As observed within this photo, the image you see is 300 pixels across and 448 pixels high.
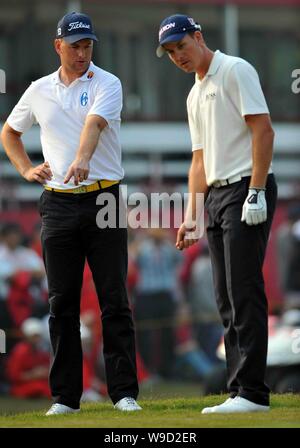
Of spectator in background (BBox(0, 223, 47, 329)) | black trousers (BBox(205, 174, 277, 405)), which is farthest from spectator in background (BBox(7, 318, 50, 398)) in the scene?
black trousers (BBox(205, 174, 277, 405))

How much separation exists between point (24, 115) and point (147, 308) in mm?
9030

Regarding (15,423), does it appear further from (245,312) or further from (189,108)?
(189,108)

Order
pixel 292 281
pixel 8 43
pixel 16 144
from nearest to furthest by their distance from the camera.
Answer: pixel 16 144 → pixel 292 281 → pixel 8 43

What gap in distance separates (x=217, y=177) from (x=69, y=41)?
128cm

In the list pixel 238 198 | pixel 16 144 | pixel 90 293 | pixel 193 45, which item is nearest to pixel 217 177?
pixel 238 198

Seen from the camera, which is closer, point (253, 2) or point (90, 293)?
point (90, 293)

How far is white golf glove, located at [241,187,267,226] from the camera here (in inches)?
301

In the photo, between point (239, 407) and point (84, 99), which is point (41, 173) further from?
point (239, 407)

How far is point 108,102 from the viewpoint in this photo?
812 cm

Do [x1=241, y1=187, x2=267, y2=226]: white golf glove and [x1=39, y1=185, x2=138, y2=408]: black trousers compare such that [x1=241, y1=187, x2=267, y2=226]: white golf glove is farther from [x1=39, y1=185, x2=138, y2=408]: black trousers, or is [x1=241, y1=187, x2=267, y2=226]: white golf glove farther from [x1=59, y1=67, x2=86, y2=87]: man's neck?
[x1=59, y1=67, x2=86, y2=87]: man's neck

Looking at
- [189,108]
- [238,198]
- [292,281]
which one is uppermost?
[189,108]

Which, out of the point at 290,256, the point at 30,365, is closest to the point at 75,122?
the point at 30,365

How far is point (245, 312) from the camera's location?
777 cm

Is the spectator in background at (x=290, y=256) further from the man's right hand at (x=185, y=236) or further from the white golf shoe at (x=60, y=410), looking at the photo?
the white golf shoe at (x=60, y=410)
